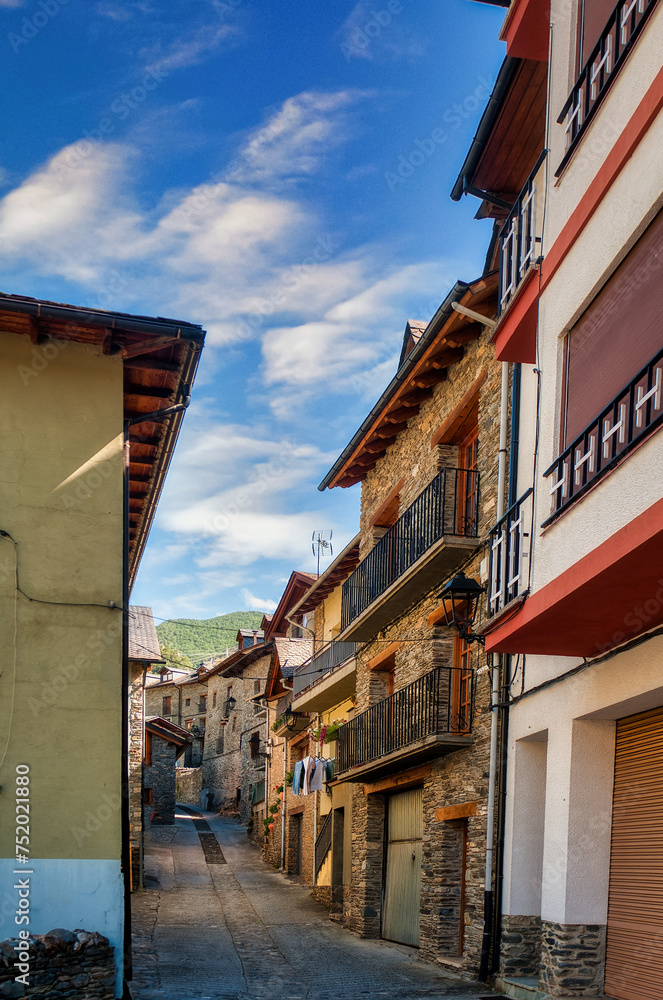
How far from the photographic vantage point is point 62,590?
34.1 ft

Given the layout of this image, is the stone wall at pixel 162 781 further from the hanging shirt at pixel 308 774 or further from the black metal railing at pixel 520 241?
the black metal railing at pixel 520 241

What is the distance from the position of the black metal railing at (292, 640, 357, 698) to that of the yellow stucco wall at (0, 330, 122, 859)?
9491 mm

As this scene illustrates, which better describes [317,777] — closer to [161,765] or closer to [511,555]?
[511,555]

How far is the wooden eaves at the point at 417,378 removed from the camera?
12.6 m

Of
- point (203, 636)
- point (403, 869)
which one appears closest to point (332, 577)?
point (403, 869)

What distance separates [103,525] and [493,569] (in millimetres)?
4147

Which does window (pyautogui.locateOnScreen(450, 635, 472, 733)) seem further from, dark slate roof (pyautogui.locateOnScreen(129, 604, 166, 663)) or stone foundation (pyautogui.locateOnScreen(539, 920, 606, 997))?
dark slate roof (pyautogui.locateOnScreen(129, 604, 166, 663))

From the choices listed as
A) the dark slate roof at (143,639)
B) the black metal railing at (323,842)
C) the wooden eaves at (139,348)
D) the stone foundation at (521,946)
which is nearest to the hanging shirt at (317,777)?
the black metal railing at (323,842)

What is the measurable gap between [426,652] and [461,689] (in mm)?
1165

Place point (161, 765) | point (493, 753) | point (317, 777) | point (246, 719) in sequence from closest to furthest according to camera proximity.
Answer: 1. point (493, 753)
2. point (317, 777)
3. point (161, 765)
4. point (246, 719)

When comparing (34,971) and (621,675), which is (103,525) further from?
(621,675)

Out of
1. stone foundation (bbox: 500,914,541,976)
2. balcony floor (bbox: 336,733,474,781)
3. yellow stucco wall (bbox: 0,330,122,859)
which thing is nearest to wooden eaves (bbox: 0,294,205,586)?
yellow stucco wall (bbox: 0,330,122,859)

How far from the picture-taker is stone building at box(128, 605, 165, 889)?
2248cm

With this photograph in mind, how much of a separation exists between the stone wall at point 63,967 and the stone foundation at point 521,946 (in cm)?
417
